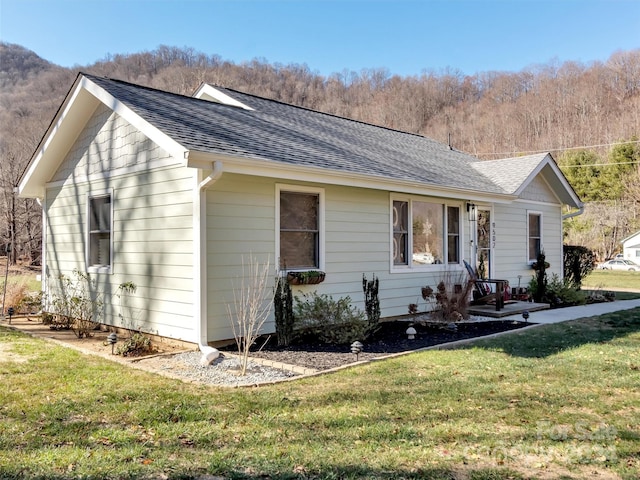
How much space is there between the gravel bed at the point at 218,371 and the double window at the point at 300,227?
6.50 feet

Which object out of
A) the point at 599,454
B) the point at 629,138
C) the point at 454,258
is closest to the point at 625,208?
the point at 629,138

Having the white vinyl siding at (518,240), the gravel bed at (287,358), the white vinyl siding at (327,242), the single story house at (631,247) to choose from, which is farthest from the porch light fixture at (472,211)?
the single story house at (631,247)

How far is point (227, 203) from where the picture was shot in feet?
22.4

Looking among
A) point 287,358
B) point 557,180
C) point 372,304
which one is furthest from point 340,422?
point 557,180

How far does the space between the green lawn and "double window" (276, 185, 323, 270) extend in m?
2.47

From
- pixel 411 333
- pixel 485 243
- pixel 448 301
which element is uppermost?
pixel 485 243

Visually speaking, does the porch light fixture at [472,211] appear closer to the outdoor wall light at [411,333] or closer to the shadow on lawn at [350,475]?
the outdoor wall light at [411,333]

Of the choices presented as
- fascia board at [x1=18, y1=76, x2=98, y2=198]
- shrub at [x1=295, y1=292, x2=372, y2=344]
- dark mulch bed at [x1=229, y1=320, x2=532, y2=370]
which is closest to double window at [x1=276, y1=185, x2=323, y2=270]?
shrub at [x1=295, y1=292, x2=372, y2=344]

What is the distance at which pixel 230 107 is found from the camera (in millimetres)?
9648

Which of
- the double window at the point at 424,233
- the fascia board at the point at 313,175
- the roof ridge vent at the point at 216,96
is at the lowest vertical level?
the double window at the point at 424,233

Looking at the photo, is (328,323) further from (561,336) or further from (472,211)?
(472,211)

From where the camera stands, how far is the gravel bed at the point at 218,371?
521cm

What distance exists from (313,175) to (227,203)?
1.38 metres

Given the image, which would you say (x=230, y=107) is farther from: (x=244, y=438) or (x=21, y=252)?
(x=21, y=252)
